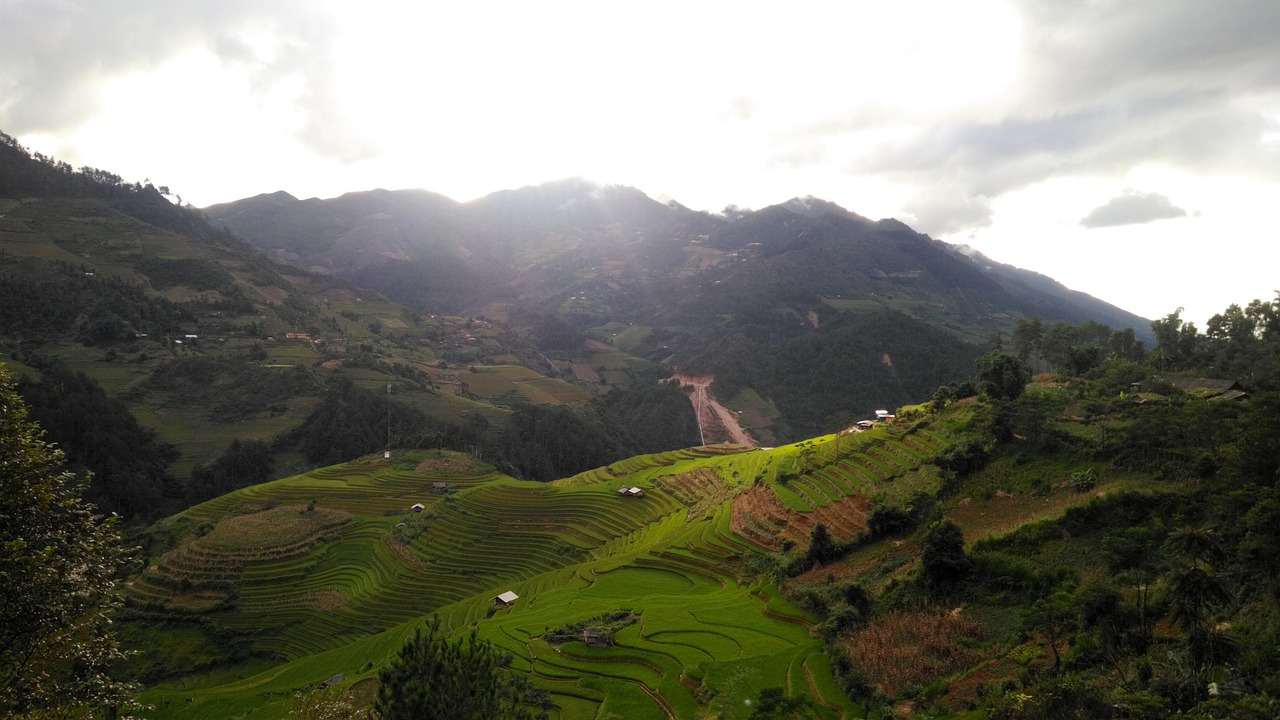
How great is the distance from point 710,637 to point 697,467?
35524 mm

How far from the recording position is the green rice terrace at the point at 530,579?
929 inches

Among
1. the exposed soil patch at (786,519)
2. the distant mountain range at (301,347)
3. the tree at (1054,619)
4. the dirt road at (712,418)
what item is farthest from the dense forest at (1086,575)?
the dirt road at (712,418)

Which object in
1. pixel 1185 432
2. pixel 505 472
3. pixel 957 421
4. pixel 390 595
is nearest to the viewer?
pixel 1185 432

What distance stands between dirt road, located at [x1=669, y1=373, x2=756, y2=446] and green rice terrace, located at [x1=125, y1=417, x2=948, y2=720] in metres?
51.9

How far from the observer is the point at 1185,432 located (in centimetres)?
2222

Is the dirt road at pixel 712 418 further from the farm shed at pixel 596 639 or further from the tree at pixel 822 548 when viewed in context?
the farm shed at pixel 596 639


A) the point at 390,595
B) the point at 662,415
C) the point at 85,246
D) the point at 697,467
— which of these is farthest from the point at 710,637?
the point at 85,246

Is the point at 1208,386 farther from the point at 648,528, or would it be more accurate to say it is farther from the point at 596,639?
the point at 596,639

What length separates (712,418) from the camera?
123 meters

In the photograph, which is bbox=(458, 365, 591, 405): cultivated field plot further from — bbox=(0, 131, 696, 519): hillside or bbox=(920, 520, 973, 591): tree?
bbox=(920, 520, 973, 591): tree

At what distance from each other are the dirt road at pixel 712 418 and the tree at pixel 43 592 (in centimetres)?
10434

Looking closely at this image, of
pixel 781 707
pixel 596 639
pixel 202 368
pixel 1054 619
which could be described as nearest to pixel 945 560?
pixel 1054 619

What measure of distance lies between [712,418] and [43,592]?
380 ft

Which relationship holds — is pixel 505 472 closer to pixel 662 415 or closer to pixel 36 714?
pixel 662 415
